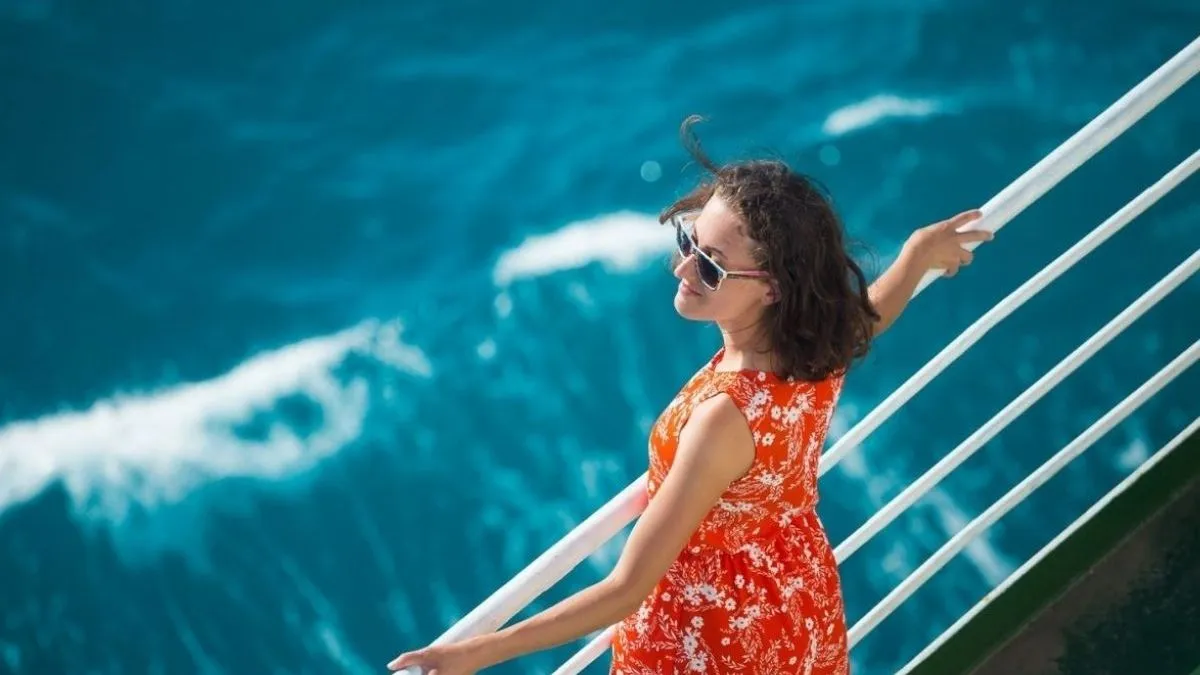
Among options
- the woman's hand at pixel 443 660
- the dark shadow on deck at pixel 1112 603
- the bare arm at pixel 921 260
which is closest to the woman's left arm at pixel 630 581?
the woman's hand at pixel 443 660

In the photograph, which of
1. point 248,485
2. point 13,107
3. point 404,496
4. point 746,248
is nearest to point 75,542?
point 248,485

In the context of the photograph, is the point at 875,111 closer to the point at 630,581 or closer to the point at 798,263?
the point at 798,263

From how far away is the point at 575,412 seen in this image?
2.96 m

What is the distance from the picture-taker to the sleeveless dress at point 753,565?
1540 mm

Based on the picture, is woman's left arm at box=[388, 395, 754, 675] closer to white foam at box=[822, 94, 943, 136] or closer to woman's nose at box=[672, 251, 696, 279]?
woman's nose at box=[672, 251, 696, 279]

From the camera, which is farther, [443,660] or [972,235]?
[972,235]

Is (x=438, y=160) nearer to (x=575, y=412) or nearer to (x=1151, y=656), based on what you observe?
(x=575, y=412)

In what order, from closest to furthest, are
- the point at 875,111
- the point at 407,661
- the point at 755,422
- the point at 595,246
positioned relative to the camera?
1. the point at 407,661
2. the point at 755,422
3. the point at 595,246
4. the point at 875,111

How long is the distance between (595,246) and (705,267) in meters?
1.45

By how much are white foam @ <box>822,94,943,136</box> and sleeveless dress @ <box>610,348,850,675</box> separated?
1583 millimetres

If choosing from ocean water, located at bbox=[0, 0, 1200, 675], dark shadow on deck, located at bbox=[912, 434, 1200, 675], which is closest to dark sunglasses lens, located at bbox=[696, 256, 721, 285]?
dark shadow on deck, located at bbox=[912, 434, 1200, 675]

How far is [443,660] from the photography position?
140cm

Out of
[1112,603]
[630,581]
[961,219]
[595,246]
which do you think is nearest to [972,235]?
[961,219]

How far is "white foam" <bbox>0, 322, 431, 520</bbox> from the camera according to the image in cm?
277
